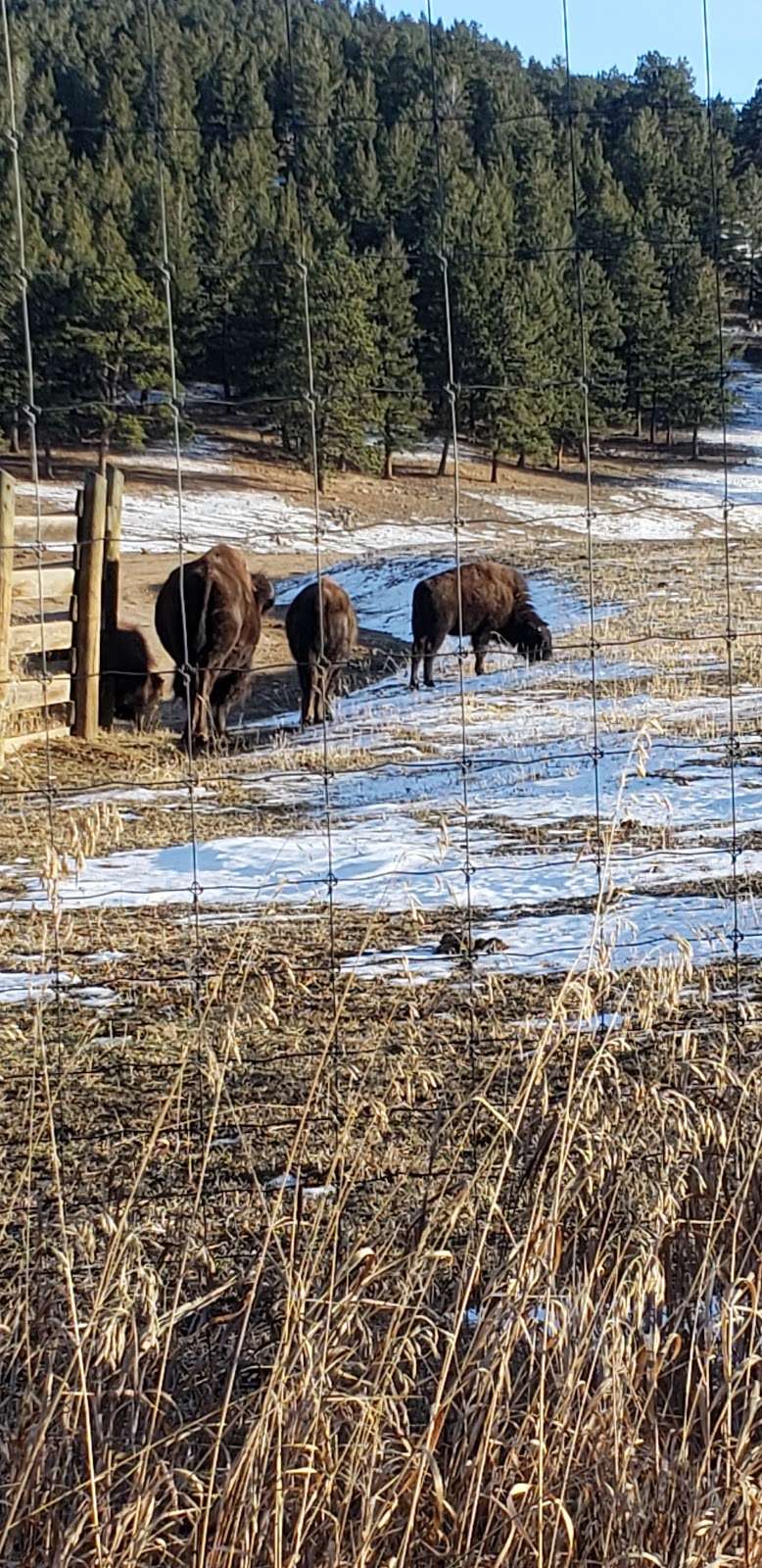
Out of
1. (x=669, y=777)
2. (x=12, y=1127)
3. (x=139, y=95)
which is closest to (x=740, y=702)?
(x=669, y=777)

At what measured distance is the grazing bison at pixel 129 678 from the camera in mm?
14852

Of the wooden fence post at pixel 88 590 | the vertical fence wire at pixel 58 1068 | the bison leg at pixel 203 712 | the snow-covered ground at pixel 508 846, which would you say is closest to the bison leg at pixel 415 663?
the bison leg at pixel 203 712

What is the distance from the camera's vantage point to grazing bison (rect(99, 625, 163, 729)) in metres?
14.9

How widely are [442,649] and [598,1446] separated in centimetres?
2030

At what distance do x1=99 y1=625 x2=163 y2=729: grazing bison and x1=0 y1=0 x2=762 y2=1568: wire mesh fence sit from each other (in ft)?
19.7

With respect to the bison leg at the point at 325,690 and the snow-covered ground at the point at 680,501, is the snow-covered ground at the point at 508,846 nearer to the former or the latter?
the bison leg at the point at 325,690

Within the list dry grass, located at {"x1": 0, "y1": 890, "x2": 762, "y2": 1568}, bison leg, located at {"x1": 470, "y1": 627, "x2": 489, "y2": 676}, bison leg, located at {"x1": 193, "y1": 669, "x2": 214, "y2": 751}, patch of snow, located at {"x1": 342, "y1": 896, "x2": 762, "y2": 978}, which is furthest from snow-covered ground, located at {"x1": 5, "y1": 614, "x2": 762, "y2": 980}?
bison leg, located at {"x1": 470, "y1": 627, "x2": 489, "y2": 676}

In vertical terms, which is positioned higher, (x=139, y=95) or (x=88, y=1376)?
(x=139, y=95)

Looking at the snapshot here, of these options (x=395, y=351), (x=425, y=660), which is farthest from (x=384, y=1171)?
(x=395, y=351)

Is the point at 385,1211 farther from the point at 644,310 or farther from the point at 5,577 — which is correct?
the point at 644,310

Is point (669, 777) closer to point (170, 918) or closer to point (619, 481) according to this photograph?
point (170, 918)

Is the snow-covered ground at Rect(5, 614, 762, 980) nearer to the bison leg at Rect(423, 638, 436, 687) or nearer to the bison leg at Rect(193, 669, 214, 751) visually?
the bison leg at Rect(193, 669, 214, 751)

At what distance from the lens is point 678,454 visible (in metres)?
48.9

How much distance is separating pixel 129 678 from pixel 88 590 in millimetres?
1517
